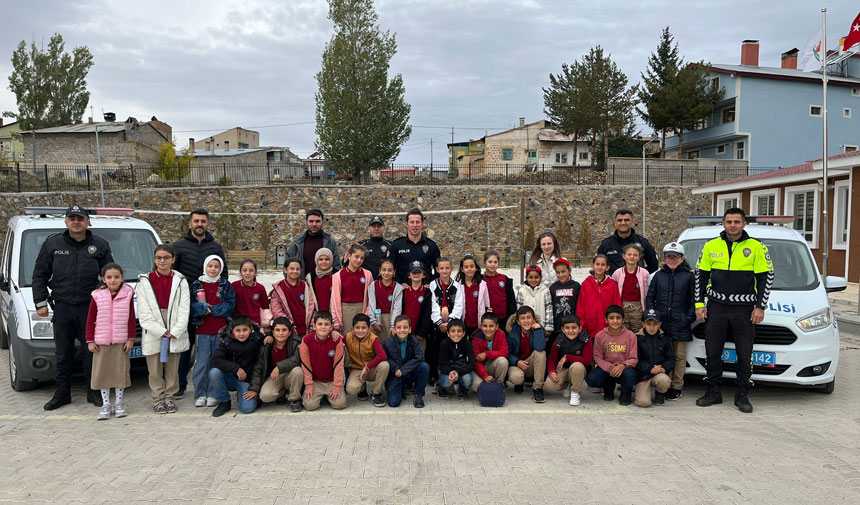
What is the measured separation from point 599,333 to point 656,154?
132 ft

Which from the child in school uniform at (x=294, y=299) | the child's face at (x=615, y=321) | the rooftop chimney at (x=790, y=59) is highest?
the rooftop chimney at (x=790, y=59)

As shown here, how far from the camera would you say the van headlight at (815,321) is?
5.73m

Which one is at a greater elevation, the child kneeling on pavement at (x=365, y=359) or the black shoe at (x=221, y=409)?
the child kneeling on pavement at (x=365, y=359)

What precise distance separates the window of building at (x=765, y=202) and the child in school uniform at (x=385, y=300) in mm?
16348

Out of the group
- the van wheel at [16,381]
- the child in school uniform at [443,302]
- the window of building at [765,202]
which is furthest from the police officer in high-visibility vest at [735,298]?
the window of building at [765,202]

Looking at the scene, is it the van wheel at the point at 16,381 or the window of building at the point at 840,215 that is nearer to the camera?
the van wheel at the point at 16,381

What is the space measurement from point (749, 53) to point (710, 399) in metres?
44.4

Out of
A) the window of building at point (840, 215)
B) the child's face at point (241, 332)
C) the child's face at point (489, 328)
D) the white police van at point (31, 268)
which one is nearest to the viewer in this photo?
the child's face at point (241, 332)

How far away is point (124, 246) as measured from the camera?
7297mm

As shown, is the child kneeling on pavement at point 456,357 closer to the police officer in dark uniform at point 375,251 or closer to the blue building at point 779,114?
the police officer in dark uniform at point 375,251

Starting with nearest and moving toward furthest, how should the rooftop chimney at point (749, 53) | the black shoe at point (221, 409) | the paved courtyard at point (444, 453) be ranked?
1. the paved courtyard at point (444, 453)
2. the black shoe at point (221, 409)
3. the rooftop chimney at point (749, 53)

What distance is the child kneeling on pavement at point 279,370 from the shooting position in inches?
221

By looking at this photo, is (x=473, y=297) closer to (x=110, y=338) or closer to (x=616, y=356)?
(x=616, y=356)

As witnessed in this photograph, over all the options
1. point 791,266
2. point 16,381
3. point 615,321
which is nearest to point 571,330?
point 615,321
